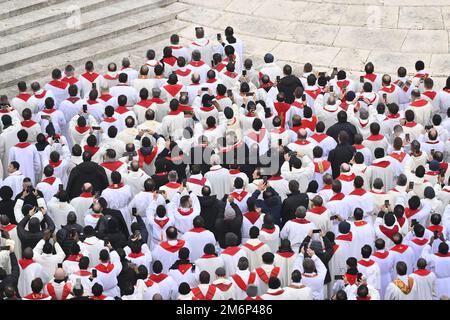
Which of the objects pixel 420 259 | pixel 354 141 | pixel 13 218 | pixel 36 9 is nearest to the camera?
pixel 420 259

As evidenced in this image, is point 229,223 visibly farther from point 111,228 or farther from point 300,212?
point 111,228

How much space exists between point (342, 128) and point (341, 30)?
6.17 meters

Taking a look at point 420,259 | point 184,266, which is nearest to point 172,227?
point 184,266

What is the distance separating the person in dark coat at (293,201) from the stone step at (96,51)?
853 cm

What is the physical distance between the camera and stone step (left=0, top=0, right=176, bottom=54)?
28.2 m

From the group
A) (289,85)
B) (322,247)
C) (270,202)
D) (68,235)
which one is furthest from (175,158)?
(322,247)

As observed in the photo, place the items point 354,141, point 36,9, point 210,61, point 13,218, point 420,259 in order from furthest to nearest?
point 36,9 < point 210,61 < point 354,141 < point 13,218 < point 420,259

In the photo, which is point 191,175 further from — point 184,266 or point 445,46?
point 445,46

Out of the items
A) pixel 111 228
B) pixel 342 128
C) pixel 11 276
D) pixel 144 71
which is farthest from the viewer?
pixel 144 71

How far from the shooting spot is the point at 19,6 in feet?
95.7

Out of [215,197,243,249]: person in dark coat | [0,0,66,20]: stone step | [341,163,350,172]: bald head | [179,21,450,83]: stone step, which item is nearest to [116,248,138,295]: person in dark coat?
[215,197,243,249]: person in dark coat

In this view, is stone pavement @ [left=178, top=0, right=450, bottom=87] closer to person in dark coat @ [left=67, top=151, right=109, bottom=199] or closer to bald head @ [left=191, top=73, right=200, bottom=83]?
bald head @ [left=191, top=73, right=200, bottom=83]

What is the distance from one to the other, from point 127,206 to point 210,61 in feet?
21.0

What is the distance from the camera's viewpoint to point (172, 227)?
19.7 meters
